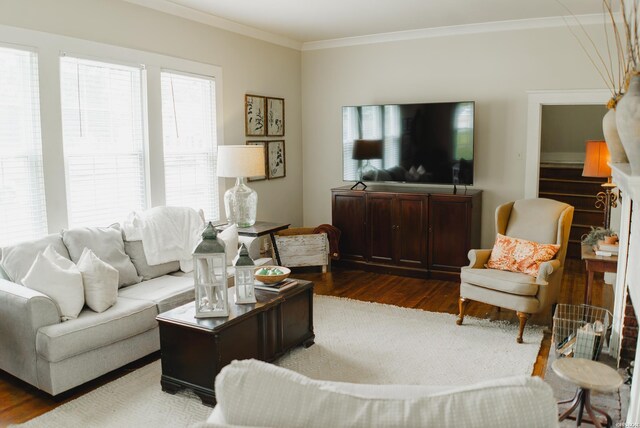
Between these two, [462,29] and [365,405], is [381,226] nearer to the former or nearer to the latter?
[462,29]

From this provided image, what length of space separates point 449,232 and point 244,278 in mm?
2901

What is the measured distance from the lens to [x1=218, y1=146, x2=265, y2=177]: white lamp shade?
197 inches

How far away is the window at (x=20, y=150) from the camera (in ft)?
12.0

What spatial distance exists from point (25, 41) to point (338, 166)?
383cm

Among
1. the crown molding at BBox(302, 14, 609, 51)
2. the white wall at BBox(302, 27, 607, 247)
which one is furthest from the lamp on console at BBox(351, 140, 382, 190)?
the crown molding at BBox(302, 14, 609, 51)

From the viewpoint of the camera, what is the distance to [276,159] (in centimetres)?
643

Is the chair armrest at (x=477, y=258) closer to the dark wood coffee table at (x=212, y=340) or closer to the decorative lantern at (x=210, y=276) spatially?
the dark wood coffee table at (x=212, y=340)

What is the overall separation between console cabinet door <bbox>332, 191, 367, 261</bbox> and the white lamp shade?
1.48m

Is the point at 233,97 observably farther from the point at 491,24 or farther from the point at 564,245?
the point at 564,245

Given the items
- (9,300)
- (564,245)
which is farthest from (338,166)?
(9,300)

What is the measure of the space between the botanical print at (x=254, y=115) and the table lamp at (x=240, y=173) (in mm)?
831

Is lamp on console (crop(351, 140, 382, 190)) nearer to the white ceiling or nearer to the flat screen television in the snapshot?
the flat screen television

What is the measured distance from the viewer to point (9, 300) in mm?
3207

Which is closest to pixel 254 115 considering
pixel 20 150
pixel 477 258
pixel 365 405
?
pixel 20 150
